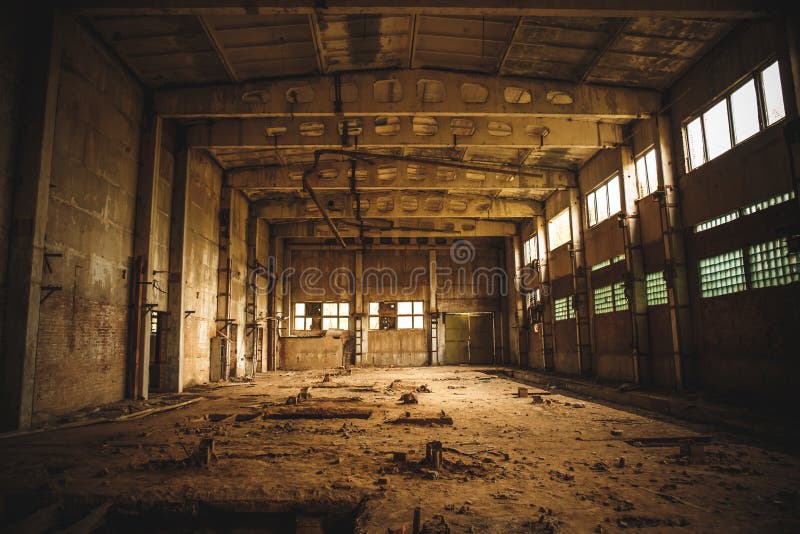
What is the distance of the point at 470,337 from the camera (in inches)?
960

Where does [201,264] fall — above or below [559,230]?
below

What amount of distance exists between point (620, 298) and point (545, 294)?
5.38 metres

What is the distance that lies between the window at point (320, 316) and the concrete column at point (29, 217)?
643 inches

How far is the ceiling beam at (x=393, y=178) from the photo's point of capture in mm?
15312

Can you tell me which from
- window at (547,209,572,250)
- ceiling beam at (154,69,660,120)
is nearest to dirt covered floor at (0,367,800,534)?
ceiling beam at (154,69,660,120)

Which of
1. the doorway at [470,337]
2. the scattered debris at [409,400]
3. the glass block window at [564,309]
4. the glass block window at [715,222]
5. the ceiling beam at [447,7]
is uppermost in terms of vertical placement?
the ceiling beam at [447,7]

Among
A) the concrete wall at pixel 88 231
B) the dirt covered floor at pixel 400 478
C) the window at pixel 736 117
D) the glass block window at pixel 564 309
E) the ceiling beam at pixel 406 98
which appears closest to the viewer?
the dirt covered floor at pixel 400 478

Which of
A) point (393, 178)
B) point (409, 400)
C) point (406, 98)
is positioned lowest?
point (409, 400)

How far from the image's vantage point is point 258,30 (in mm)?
9445

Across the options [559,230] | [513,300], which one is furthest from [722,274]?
[513,300]

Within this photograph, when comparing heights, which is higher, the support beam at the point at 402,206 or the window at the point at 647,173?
the support beam at the point at 402,206

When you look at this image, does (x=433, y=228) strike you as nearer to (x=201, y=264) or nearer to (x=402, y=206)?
(x=402, y=206)

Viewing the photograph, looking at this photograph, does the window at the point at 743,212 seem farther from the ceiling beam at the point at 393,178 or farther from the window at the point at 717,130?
the ceiling beam at the point at 393,178

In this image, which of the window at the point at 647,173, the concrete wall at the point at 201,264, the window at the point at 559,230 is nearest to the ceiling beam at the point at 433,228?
the window at the point at 559,230
